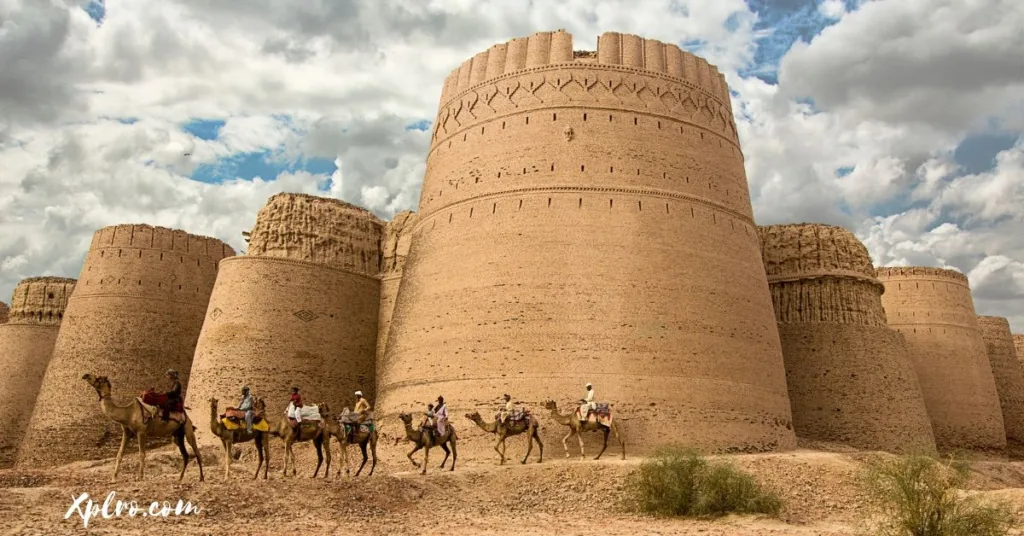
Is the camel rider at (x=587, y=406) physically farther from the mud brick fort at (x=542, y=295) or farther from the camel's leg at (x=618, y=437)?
the mud brick fort at (x=542, y=295)

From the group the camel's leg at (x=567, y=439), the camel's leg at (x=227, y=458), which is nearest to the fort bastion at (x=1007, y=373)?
the camel's leg at (x=567, y=439)

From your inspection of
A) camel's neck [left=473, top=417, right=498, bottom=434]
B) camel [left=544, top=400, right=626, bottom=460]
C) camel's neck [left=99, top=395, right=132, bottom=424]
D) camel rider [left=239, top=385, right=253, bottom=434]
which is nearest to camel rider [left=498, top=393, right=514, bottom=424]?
camel's neck [left=473, top=417, right=498, bottom=434]

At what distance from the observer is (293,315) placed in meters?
19.4

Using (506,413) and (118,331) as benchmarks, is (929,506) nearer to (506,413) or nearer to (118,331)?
(506,413)

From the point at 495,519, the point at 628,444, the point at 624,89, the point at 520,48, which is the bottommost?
the point at 495,519

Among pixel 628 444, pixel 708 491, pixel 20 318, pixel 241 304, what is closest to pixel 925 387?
pixel 628 444

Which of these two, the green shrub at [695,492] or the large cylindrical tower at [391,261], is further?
the large cylindrical tower at [391,261]

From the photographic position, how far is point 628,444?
46.2ft

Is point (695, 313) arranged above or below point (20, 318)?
below

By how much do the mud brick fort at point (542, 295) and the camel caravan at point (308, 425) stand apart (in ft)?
2.83

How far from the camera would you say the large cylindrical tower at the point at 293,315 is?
18672mm

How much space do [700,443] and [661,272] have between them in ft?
10.4

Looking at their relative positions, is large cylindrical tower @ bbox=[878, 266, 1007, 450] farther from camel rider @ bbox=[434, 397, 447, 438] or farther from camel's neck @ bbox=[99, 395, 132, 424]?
camel's neck @ bbox=[99, 395, 132, 424]

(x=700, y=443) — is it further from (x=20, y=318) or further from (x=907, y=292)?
(x=20, y=318)
